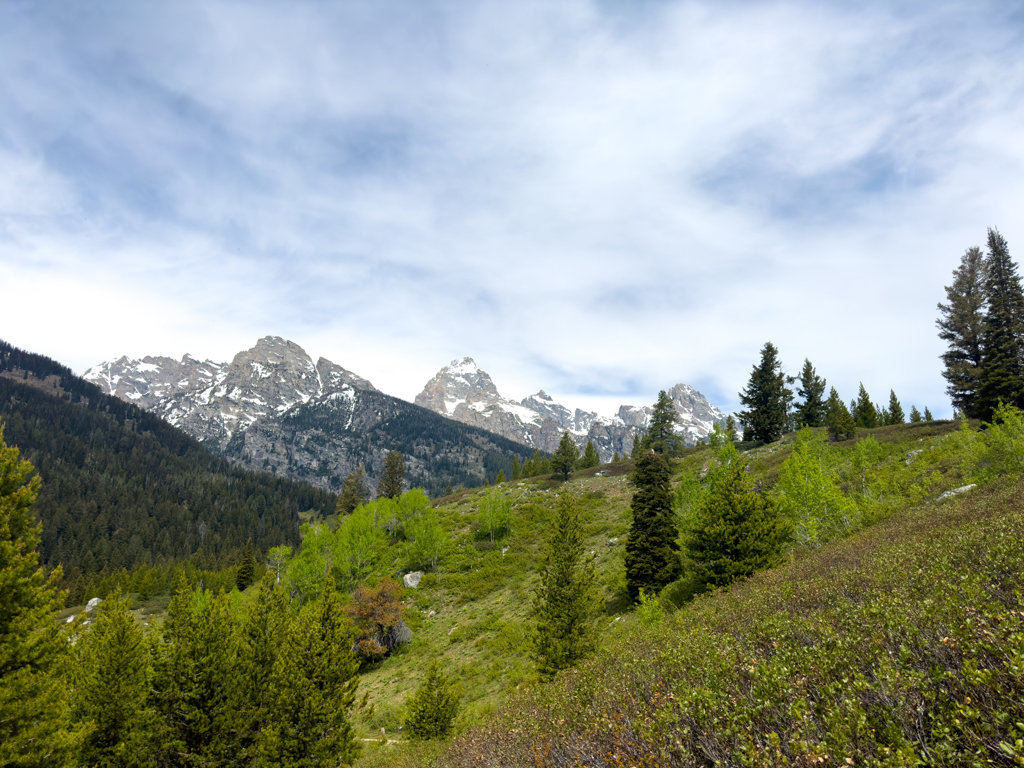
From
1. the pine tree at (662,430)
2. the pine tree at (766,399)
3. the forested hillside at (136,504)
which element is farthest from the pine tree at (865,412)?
the forested hillside at (136,504)

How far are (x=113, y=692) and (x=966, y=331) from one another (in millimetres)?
63113

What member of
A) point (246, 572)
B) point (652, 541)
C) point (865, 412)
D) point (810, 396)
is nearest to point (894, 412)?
point (865, 412)

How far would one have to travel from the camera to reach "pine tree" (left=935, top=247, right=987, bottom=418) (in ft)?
123

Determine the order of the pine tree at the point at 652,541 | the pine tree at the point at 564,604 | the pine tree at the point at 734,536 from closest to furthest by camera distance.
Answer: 1. the pine tree at the point at 564,604
2. the pine tree at the point at 734,536
3. the pine tree at the point at 652,541

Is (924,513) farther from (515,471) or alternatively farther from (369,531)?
(515,471)

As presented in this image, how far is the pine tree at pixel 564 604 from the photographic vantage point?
18906 millimetres

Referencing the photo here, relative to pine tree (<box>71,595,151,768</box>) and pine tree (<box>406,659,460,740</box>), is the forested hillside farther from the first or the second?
pine tree (<box>406,659,460,740</box>)

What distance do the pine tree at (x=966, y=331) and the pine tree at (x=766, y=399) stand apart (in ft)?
62.8

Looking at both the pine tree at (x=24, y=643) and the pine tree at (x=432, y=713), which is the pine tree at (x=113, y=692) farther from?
the pine tree at (x=432, y=713)

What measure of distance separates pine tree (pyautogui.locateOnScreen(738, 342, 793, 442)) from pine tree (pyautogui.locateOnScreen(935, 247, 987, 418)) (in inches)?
753

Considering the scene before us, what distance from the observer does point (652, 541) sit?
85.9 feet

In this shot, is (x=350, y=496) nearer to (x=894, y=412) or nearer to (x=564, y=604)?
(x=564, y=604)

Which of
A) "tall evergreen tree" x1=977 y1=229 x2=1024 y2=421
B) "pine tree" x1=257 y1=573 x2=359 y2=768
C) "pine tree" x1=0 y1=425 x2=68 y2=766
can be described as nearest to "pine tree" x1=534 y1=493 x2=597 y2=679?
"pine tree" x1=257 y1=573 x2=359 y2=768

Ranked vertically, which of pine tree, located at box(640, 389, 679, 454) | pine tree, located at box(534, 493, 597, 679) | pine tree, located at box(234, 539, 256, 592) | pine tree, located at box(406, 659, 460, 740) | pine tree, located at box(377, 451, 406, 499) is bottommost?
pine tree, located at box(234, 539, 256, 592)
